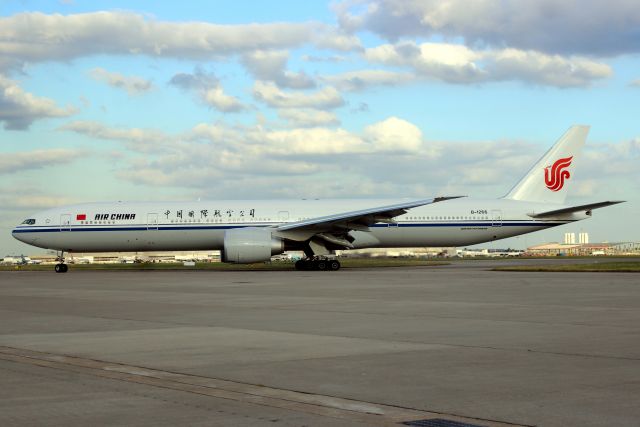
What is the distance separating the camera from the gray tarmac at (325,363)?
6281mm

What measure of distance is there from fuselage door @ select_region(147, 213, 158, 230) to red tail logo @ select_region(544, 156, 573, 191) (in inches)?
825

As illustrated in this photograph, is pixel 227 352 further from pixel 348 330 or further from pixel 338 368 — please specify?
pixel 348 330

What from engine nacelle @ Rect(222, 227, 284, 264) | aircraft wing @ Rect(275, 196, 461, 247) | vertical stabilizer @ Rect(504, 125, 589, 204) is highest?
vertical stabilizer @ Rect(504, 125, 589, 204)

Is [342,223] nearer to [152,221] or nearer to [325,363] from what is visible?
[152,221]

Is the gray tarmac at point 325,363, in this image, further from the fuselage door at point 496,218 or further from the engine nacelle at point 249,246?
the fuselage door at point 496,218

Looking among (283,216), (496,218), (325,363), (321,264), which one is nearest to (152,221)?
(283,216)

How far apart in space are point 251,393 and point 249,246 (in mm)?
29599

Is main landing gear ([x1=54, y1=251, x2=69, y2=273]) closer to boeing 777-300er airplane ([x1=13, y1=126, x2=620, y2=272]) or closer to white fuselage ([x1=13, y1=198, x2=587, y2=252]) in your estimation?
boeing 777-300er airplane ([x1=13, y1=126, x2=620, y2=272])

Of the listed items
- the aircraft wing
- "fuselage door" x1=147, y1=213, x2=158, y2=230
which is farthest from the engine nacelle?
"fuselage door" x1=147, y1=213, x2=158, y2=230

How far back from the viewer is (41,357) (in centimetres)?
958

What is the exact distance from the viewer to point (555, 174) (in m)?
43.2

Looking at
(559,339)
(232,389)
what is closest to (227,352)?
(232,389)

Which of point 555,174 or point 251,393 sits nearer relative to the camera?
point 251,393

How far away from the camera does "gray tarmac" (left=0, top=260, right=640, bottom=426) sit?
6.28 metres
